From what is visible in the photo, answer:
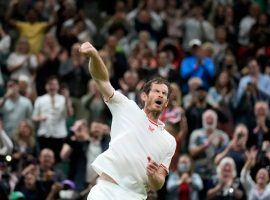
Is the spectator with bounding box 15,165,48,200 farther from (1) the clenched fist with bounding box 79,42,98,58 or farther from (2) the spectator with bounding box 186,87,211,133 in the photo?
(1) the clenched fist with bounding box 79,42,98,58

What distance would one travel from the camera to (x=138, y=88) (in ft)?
59.0

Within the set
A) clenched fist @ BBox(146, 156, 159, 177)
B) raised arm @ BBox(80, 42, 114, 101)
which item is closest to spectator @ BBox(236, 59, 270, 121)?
raised arm @ BBox(80, 42, 114, 101)

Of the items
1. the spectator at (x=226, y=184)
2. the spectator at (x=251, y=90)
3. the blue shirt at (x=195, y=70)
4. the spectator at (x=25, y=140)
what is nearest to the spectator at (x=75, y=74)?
the blue shirt at (x=195, y=70)

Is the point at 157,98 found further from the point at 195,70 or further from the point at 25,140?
the point at 195,70

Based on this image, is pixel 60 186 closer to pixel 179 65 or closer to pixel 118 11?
pixel 179 65

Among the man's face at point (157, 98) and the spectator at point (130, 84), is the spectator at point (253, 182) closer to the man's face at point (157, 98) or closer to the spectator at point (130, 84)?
the spectator at point (130, 84)

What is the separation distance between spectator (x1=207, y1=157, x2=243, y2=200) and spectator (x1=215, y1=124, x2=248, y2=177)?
0.50 meters

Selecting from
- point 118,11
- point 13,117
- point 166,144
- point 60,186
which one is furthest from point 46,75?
point 166,144

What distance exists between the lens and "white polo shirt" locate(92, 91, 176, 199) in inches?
391

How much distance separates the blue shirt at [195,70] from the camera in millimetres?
19344

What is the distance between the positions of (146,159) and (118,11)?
41.0 ft

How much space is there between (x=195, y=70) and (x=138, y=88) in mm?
1851

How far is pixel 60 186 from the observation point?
14742 millimetres

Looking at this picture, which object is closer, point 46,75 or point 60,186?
point 60,186
